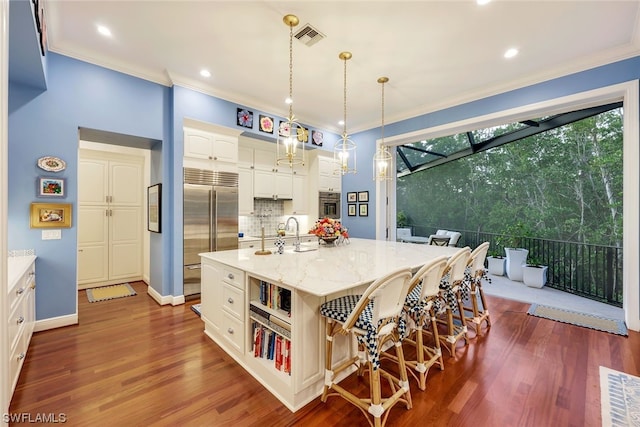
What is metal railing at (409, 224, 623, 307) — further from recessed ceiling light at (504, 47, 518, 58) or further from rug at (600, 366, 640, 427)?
recessed ceiling light at (504, 47, 518, 58)

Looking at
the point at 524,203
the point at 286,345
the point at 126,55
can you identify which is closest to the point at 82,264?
the point at 126,55

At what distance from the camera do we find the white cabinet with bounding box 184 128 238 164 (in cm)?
385

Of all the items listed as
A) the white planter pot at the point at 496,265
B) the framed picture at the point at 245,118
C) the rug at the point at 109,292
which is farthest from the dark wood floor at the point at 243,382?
the framed picture at the point at 245,118

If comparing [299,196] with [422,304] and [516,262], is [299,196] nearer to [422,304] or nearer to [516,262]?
[422,304]

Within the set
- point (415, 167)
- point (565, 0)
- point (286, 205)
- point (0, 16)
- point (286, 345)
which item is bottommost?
point (286, 345)

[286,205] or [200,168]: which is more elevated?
[200,168]

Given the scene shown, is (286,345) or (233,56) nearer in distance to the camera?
(286,345)

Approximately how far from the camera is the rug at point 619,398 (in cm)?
171

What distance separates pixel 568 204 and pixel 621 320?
316cm

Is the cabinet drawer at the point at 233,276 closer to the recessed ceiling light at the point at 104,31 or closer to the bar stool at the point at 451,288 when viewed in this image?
the bar stool at the point at 451,288

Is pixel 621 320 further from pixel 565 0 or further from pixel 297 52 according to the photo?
pixel 297 52

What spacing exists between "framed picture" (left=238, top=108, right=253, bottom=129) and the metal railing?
5583 mm

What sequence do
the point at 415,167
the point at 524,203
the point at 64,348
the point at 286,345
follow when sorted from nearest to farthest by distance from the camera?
the point at 286,345 → the point at 64,348 → the point at 524,203 → the point at 415,167

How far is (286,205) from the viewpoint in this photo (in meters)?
5.72
